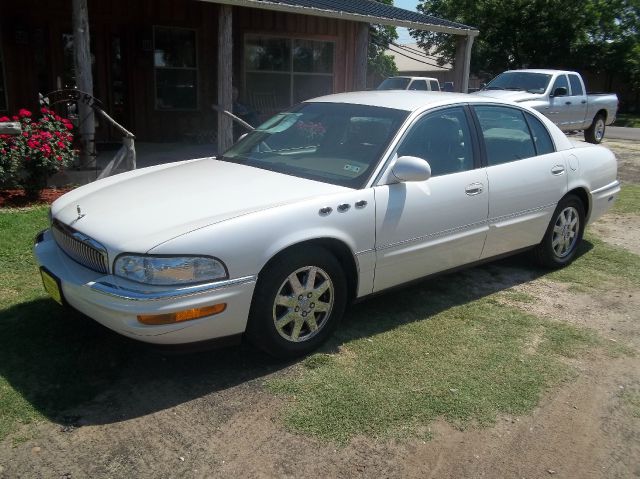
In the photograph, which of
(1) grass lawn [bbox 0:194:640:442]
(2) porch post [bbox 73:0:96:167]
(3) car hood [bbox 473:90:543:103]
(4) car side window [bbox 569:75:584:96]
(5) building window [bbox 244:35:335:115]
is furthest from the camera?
(4) car side window [bbox 569:75:584:96]

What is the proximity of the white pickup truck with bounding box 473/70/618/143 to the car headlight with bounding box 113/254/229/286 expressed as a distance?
441 inches

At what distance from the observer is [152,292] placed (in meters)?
3.13

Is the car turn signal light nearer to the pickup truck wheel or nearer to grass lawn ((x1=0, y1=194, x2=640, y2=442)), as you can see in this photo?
grass lawn ((x1=0, y1=194, x2=640, y2=442))

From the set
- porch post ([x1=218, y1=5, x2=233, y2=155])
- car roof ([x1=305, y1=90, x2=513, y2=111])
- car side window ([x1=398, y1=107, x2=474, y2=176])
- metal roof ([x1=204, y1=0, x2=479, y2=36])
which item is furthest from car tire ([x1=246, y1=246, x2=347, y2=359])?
metal roof ([x1=204, y1=0, x2=479, y2=36])

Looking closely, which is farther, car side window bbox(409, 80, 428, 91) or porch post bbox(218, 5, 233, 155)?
car side window bbox(409, 80, 428, 91)

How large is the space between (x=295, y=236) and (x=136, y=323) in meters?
1.00

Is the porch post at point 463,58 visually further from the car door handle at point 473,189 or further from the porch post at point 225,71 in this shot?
the car door handle at point 473,189

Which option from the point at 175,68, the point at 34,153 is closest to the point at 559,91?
the point at 175,68

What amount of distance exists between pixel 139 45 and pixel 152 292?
10319mm

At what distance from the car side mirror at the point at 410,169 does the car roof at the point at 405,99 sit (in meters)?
0.61

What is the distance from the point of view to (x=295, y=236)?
11.6ft

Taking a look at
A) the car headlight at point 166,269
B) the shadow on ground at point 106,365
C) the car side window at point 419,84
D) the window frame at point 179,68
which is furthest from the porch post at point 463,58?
the car headlight at point 166,269

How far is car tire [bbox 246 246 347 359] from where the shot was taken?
3.48 m

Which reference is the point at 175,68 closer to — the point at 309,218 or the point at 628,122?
the point at 309,218
